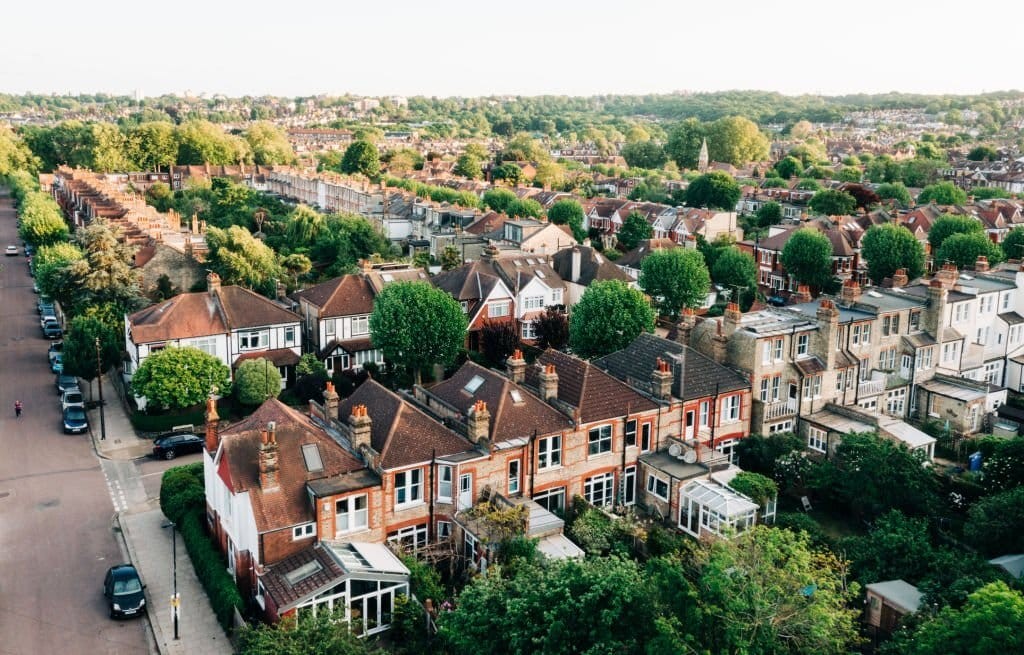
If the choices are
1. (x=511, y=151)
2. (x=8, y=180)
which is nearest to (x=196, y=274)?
(x=8, y=180)

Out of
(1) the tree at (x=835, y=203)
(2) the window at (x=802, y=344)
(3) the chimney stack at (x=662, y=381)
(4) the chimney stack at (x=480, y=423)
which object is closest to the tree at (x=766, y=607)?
(4) the chimney stack at (x=480, y=423)

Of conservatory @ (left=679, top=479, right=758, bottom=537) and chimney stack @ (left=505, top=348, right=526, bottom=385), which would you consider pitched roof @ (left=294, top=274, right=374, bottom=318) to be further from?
conservatory @ (left=679, top=479, right=758, bottom=537)

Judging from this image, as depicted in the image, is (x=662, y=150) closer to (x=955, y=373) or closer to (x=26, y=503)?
(x=955, y=373)

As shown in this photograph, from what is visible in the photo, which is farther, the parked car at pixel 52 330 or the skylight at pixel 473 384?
the parked car at pixel 52 330

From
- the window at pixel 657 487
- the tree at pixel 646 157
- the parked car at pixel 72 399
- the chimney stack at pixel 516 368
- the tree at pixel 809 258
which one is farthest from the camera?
the tree at pixel 646 157

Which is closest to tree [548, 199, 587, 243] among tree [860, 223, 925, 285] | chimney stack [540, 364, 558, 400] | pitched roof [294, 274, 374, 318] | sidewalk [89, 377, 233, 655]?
tree [860, 223, 925, 285]

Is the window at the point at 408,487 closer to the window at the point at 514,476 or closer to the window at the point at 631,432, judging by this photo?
the window at the point at 514,476
